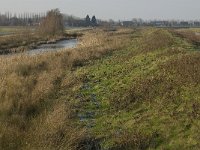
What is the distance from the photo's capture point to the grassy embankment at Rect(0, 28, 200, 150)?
33.4 feet

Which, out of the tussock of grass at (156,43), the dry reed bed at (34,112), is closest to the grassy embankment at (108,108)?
the dry reed bed at (34,112)

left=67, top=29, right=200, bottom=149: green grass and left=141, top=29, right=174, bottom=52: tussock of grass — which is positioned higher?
left=141, top=29, right=174, bottom=52: tussock of grass

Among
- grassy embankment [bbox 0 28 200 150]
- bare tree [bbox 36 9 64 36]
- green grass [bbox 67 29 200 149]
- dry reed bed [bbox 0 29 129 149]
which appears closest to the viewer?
dry reed bed [bbox 0 29 129 149]

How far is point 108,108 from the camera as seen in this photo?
1397cm

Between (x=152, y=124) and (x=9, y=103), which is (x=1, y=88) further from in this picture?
(x=152, y=124)

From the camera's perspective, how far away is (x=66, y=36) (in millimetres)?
81250

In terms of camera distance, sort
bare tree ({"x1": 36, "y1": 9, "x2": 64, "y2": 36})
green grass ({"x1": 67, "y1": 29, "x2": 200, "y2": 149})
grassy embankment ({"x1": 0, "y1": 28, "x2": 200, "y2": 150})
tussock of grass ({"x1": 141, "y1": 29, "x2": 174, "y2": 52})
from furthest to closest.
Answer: bare tree ({"x1": 36, "y1": 9, "x2": 64, "y2": 36}), tussock of grass ({"x1": 141, "y1": 29, "x2": 174, "y2": 52}), green grass ({"x1": 67, "y1": 29, "x2": 200, "y2": 149}), grassy embankment ({"x1": 0, "y1": 28, "x2": 200, "y2": 150})

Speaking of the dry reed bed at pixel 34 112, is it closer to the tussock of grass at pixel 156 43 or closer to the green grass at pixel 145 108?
the green grass at pixel 145 108

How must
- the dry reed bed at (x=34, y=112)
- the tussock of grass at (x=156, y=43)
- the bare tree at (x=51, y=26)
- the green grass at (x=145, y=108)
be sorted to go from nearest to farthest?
1. the dry reed bed at (x=34, y=112)
2. the green grass at (x=145, y=108)
3. the tussock of grass at (x=156, y=43)
4. the bare tree at (x=51, y=26)

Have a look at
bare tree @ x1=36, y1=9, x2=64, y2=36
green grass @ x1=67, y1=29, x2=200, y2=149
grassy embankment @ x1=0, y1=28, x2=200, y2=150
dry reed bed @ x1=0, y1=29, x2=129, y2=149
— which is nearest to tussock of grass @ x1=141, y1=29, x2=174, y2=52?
grassy embankment @ x1=0, y1=28, x2=200, y2=150

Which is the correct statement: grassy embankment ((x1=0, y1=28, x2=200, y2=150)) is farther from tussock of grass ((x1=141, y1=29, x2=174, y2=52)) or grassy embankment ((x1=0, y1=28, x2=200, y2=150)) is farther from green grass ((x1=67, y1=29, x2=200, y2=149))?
tussock of grass ((x1=141, y1=29, x2=174, y2=52))

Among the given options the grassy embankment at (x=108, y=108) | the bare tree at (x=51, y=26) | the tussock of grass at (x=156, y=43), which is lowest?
the grassy embankment at (x=108, y=108)

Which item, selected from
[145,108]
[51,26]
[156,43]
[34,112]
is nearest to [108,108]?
[145,108]

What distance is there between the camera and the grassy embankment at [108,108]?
10.2 m
